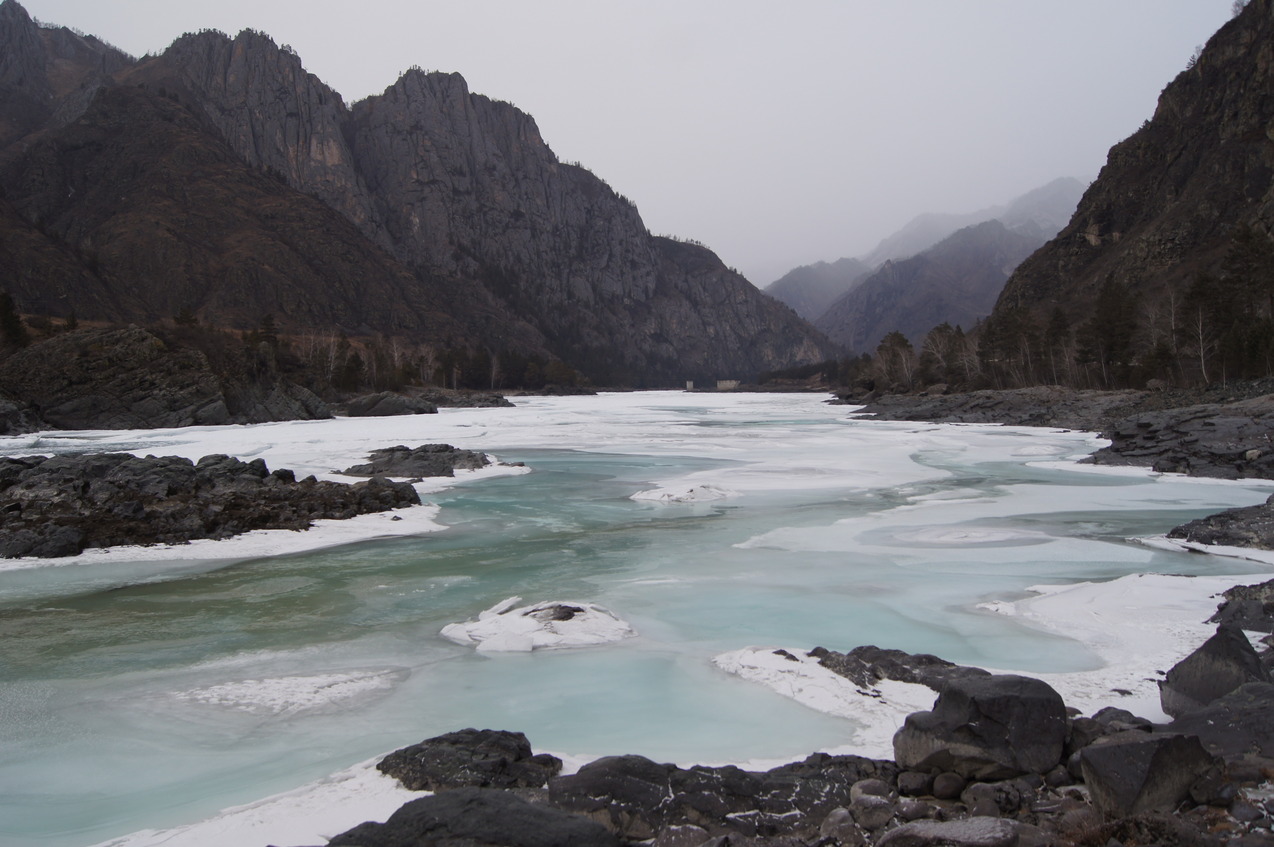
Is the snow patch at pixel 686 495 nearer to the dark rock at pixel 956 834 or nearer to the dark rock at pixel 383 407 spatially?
the dark rock at pixel 956 834

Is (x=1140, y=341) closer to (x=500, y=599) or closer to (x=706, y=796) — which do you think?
(x=500, y=599)

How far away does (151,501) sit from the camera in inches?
720

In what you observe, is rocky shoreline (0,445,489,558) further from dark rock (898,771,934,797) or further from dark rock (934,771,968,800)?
dark rock (934,771,968,800)

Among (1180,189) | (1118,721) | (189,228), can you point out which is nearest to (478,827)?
(1118,721)

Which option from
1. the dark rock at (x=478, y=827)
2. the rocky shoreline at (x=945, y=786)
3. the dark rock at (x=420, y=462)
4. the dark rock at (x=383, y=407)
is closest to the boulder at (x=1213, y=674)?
the rocky shoreline at (x=945, y=786)

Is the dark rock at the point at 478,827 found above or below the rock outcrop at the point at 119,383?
below

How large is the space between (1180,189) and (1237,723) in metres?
117

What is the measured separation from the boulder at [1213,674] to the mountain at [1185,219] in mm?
59621

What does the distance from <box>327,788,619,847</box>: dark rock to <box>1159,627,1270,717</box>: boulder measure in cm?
521

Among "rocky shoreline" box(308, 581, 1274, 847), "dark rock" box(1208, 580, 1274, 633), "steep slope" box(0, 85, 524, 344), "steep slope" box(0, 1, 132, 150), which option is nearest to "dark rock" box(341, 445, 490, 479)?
"rocky shoreline" box(308, 581, 1274, 847)

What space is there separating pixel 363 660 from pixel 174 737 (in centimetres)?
231

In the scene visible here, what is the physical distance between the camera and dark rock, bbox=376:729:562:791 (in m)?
5.54

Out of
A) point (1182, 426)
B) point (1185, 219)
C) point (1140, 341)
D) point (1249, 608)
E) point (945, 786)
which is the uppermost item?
point (1185, 219)

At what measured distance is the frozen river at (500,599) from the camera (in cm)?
656
